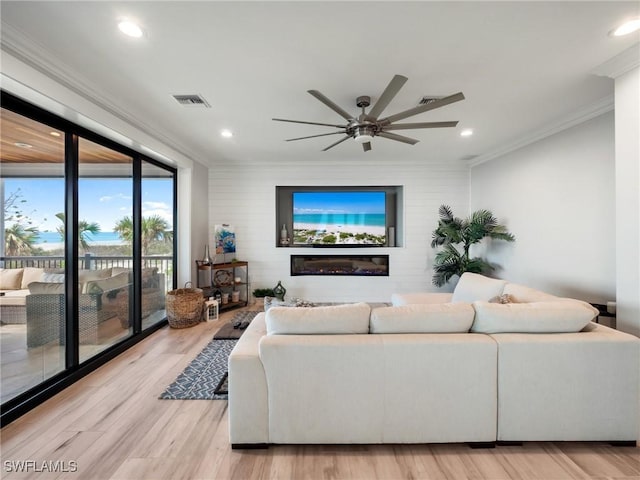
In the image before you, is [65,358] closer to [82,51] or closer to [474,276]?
[82,51]

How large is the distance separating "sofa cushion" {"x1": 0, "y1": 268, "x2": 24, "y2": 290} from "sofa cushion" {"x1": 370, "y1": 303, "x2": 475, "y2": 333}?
264 cm

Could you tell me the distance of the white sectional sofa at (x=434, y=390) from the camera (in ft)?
5.86

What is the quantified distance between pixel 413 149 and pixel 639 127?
266 centimetres

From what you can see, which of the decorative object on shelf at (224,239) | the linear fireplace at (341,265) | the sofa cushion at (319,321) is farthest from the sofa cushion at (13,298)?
the linear fireplace at (341,265)

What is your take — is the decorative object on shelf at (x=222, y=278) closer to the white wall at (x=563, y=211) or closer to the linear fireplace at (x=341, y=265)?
the linear fireplace at (x=341, y=265)

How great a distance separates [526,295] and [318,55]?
8.97 feet

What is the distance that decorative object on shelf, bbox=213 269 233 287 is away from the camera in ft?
16.7

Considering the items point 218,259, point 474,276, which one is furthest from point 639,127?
point 218,259

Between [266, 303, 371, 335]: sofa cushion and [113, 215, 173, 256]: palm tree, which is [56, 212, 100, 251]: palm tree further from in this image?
[266, 303, 371, 335]: sofa cushion

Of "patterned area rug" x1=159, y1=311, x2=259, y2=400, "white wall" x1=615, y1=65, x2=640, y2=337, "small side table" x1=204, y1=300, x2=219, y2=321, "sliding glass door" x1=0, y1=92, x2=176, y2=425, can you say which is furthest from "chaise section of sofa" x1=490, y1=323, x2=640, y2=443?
"small side table" x1=204, y1=300, x2=219, y2=321

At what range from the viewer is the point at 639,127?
209 centimetres

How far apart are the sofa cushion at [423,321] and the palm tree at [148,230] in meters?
3.07

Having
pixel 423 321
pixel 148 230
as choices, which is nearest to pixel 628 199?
pixel 423 321

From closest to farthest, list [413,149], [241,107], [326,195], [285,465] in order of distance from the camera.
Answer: [285,465] < [241,107] < [413,149] < [326,195]
